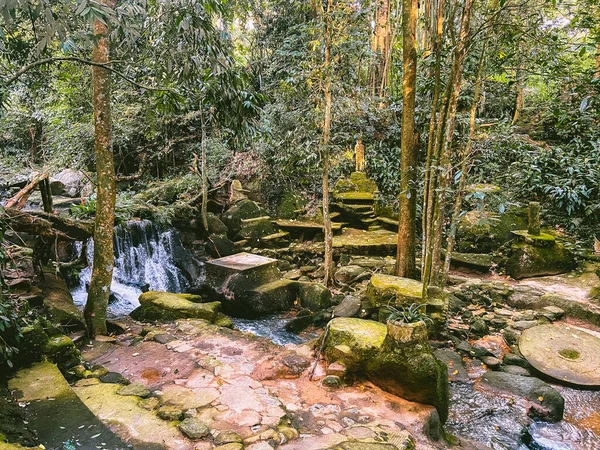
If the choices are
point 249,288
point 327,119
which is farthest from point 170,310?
point 327,119

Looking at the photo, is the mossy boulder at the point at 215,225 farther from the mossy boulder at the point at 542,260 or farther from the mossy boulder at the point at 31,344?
the mossy boulder at the point at 542,260

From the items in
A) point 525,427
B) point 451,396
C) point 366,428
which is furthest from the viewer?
point 451,396

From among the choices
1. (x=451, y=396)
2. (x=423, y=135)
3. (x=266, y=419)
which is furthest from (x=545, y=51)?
(x=266, y=419)

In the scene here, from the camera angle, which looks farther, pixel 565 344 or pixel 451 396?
pixel 565 344

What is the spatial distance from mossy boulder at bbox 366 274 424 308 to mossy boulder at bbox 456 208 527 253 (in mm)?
3307

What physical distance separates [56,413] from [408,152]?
17.8ft

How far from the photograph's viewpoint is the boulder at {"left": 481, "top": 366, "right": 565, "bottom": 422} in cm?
383

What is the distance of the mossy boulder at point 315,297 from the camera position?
21.6ft

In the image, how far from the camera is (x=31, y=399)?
2709mm

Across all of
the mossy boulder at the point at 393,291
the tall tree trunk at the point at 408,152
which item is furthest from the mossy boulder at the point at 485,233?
the mossy boulder at the point at 393,291

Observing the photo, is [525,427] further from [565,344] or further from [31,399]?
[31,399]

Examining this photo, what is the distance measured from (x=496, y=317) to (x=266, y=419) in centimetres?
448

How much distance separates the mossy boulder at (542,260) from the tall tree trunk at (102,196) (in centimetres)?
714

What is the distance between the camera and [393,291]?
5.38 m
